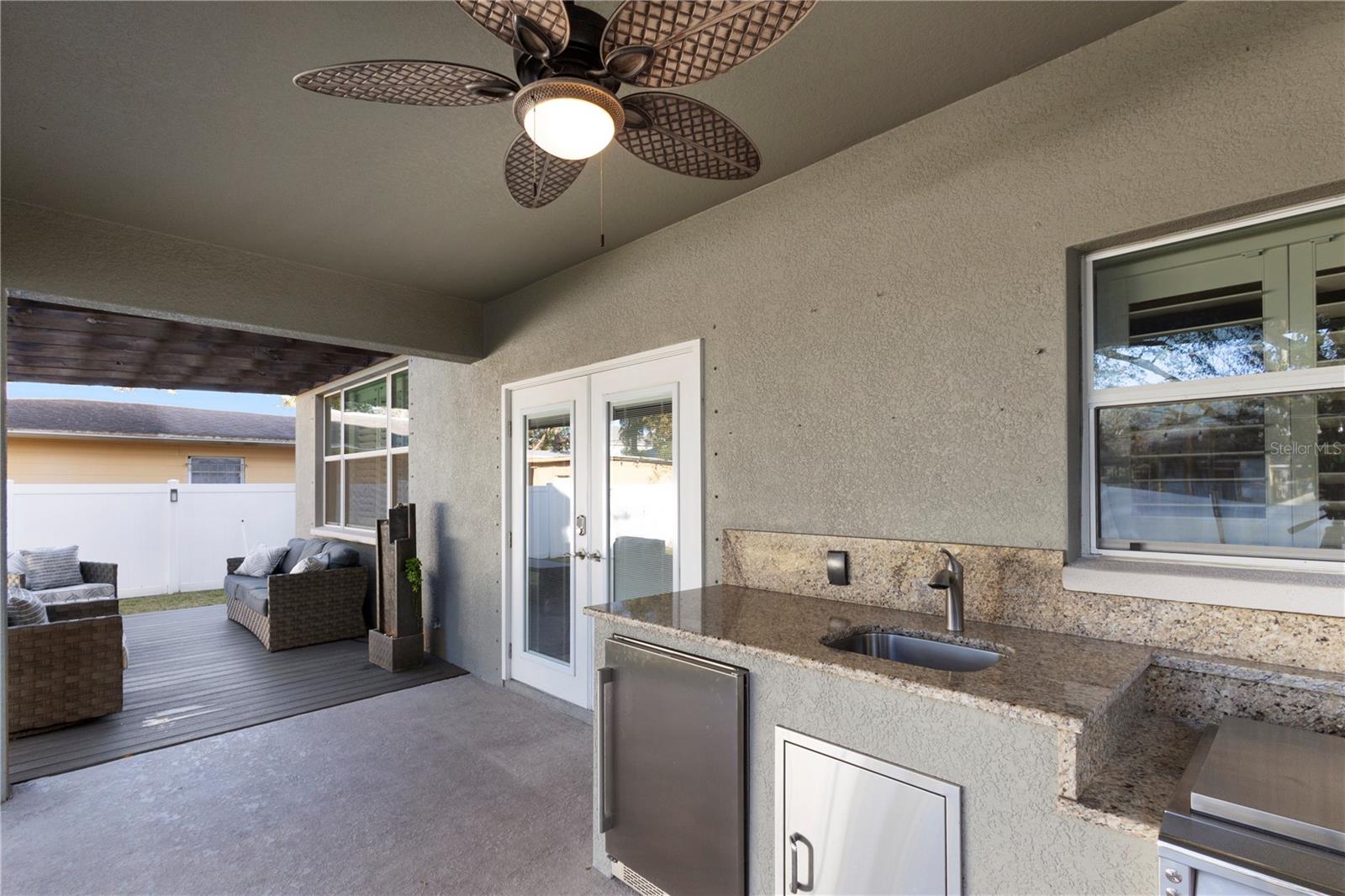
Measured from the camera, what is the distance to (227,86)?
2.02 meters

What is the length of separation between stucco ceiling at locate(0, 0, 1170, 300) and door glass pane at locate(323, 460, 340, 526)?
15.4 ft

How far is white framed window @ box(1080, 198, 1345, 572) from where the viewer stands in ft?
5.34

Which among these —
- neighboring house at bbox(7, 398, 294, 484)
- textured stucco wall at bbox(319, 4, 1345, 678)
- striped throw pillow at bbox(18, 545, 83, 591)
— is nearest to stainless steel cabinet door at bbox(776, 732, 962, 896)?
textured stucco wall at bbox(319, 4, 1345, 678)

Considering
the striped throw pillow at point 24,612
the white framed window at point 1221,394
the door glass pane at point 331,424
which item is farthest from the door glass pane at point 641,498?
the door glass pane at point 331,424

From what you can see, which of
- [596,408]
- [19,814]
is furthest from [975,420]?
[19,814]

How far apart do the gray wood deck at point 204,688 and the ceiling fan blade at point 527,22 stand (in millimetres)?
4256

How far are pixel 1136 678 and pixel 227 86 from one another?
3122mm

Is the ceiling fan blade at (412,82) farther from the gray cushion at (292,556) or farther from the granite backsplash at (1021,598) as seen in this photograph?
the gray cushion at (292,556)

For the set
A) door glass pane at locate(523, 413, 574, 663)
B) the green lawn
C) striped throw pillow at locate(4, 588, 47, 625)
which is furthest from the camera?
the green lawn

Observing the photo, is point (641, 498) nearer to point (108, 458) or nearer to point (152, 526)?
point (152, 526)

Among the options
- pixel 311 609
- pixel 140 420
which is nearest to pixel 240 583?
pixel 311 609

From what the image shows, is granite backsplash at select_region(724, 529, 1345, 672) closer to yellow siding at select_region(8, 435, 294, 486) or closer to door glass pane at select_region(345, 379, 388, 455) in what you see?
door glass pane at select_region(345, 379, 388, 455)

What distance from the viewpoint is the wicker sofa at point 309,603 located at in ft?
18.1

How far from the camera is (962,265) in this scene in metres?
2.15
